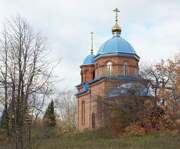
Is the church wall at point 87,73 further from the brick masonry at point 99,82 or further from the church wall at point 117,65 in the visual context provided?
the church wall at point 117,65

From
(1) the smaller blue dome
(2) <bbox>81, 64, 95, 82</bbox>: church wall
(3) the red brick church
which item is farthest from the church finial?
(2) <bbox>81, 64, 95, 82</bbox>: church wall

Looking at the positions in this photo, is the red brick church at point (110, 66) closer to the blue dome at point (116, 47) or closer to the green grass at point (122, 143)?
the blue dome at point (116, 47)

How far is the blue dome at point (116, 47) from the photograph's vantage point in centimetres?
2848

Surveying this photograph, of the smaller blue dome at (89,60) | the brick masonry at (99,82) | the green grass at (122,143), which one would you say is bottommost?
the green grass at (122,143)

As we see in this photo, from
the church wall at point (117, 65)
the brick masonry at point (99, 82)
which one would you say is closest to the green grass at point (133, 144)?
the brick masonry at point (99, 82)

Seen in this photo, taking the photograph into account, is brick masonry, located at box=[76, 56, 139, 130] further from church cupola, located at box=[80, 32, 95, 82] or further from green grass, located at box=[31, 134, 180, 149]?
green grass, located at box=[31, 134, 180, 149]

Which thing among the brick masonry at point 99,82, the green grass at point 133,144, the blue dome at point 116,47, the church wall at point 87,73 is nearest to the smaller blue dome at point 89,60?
the church wall at point 87,73

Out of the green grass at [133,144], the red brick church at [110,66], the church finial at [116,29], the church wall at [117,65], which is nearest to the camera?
the green grass at [133,144]

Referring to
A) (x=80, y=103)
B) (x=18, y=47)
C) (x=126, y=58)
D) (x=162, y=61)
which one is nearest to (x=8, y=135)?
(x=18, y=47)

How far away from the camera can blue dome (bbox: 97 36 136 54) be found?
2848 centimetres

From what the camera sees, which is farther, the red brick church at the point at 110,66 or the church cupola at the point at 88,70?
the church cupola at the point at 88,70

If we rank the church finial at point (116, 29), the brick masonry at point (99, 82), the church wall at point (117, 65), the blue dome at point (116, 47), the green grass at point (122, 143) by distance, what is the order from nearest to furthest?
the green grass at point (122, 143) < the brick masonry at point (99, 82) < the church wall at point (117, 65) < the blue dome at point (116, 47) < the church finial at point (116, 29)

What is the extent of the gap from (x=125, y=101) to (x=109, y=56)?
758 centimetres

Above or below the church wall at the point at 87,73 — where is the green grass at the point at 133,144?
below
